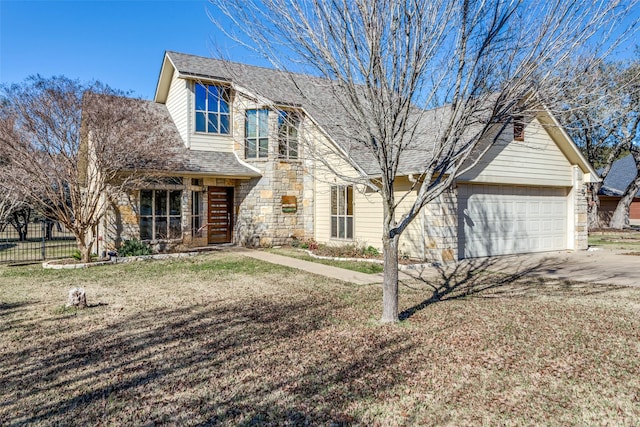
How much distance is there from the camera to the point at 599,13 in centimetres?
497

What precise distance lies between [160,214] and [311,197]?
5229 millimetres

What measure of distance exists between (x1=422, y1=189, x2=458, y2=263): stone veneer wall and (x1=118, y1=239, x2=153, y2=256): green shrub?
27.1ft

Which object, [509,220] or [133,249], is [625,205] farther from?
[133,249]

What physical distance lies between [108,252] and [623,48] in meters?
12.8

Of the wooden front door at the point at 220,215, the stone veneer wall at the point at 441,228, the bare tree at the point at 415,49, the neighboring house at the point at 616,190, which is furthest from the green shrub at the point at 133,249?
the neighboring house at the point at 616,190

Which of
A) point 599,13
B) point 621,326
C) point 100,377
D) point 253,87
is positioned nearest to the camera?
point 100,377

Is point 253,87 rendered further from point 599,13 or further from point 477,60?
point 599,13

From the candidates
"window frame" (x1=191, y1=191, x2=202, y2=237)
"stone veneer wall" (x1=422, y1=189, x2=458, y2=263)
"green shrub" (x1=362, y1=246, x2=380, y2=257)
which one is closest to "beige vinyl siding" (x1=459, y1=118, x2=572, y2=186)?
"stone veneer wall" (x1=422, y1=189, x2=458, y2=263)

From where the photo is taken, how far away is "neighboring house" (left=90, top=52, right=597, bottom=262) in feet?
40.5

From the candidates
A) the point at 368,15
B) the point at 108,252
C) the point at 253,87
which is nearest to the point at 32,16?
the point at 108,252

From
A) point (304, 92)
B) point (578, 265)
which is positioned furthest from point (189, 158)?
point (578, 265)

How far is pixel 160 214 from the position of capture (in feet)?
47.1

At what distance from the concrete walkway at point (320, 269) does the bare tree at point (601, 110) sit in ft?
15.6

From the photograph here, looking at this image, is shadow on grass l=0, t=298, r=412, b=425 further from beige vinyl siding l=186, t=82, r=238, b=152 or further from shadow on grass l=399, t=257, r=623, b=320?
beige vinyl siding l=186, t=82, r=238, b=152
